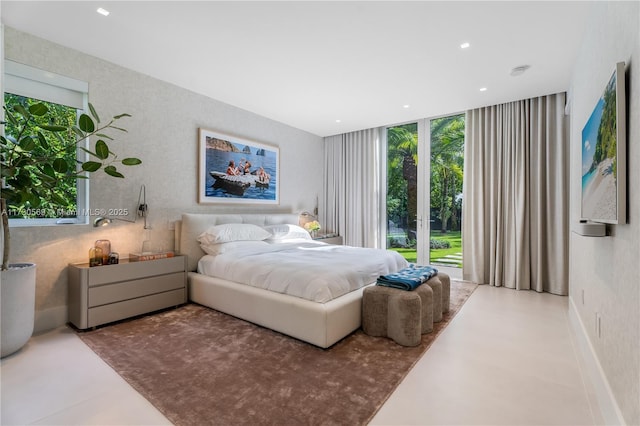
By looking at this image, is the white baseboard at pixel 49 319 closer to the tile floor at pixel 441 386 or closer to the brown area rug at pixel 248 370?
the tile floor at pixel 441 386

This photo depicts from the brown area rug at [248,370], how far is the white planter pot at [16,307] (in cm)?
42

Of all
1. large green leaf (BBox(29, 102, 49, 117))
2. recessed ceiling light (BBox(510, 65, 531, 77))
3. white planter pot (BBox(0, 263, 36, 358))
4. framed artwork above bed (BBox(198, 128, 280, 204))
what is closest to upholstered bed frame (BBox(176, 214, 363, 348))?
framed artwork above bed (BBox(198, 128, 280, 204))

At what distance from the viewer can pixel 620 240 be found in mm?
1442

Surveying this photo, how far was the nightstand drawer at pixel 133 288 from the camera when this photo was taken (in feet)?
8.80

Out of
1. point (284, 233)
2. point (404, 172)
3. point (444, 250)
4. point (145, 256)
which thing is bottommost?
point (444, 250)

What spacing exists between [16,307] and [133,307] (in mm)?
870

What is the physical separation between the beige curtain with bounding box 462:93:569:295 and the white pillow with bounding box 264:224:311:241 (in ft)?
8.21

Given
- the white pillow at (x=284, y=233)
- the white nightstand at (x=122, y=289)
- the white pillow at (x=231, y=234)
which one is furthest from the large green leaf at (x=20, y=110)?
the white pillow at (x=284, y=233)

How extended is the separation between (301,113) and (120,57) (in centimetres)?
239

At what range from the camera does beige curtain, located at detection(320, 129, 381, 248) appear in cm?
557

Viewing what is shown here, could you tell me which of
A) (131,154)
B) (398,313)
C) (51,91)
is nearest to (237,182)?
(131,154)

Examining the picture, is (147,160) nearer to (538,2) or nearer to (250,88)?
(250,88)

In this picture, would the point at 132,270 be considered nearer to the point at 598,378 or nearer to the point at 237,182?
the point at 237,182

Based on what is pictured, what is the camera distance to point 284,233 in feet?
14.4
